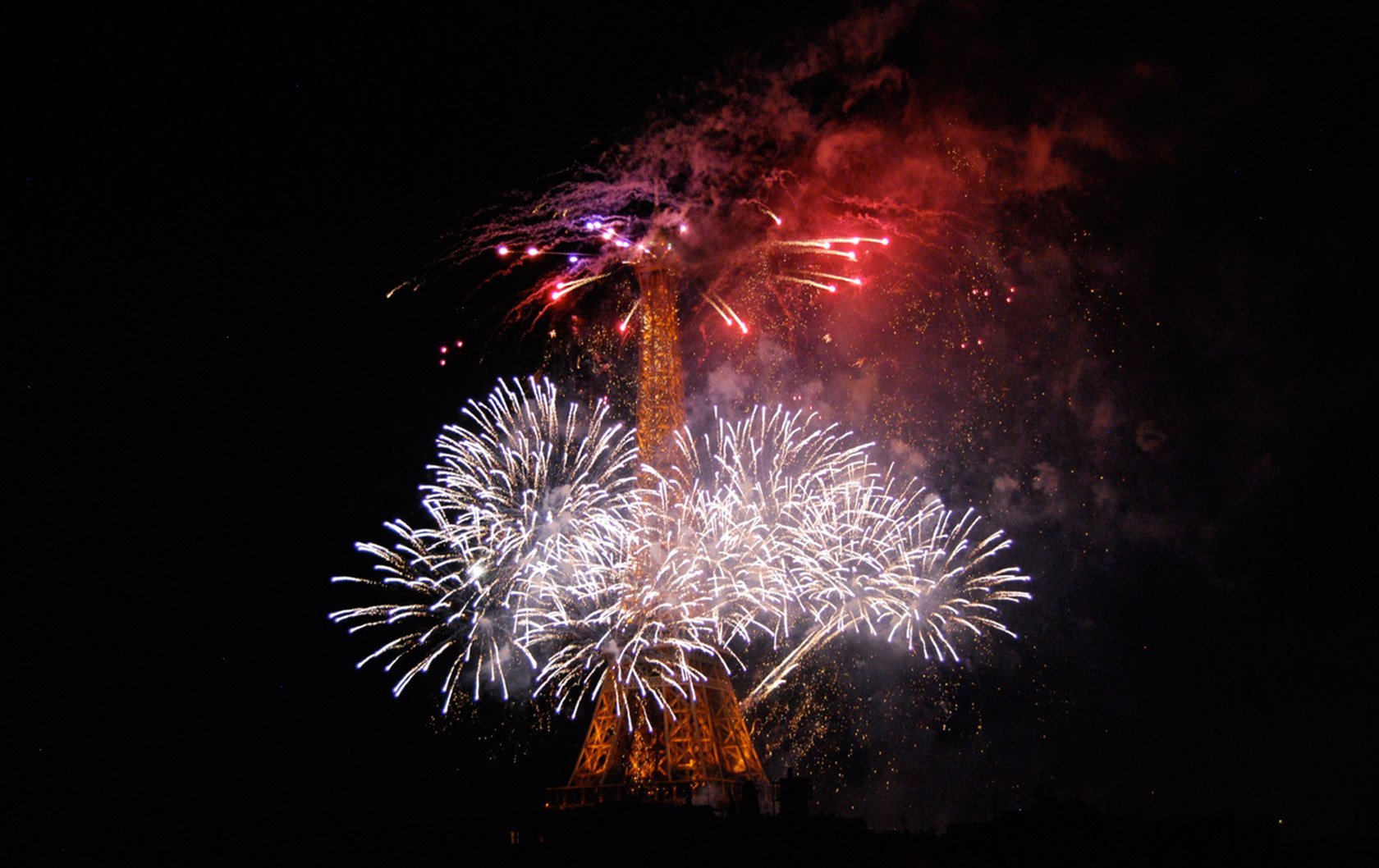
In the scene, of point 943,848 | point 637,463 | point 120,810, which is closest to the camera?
point 120,810

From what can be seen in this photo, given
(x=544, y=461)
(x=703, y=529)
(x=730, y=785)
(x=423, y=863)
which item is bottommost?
(x=423, y=863)

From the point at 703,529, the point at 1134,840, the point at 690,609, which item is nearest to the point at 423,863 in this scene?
the point at 690,609

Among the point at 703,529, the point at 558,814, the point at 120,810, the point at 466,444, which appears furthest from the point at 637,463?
the point at 120,810

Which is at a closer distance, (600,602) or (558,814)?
(600,602)

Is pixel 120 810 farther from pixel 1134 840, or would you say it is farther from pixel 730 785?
pixel 1134 840

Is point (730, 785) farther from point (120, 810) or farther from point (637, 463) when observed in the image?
point (120, 810)

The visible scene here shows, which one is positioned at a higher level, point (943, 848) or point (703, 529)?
point (703, 529)

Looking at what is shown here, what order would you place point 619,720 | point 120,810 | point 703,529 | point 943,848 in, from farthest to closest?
point 619,720, point 943,848, point 703,529, point 120,810
